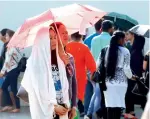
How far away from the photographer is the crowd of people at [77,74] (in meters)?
5.49

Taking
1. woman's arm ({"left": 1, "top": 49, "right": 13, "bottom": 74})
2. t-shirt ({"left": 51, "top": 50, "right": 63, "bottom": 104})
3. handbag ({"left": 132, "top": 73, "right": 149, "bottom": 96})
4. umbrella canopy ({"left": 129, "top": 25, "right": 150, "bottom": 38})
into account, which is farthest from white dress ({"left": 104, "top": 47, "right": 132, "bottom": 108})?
woman's arm ({"left": 1, "top": 49, "right": 13, "bottom": 74})

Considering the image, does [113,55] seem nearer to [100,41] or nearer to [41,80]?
[100,41]

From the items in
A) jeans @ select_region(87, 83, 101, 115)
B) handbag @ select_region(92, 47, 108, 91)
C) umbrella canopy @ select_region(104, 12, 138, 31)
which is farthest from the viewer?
umbrella canopy @ select_region(104, 12, 138, 31)

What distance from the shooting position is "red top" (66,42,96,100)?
8.46m

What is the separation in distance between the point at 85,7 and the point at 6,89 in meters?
2.74

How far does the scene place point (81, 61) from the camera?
8.69 m

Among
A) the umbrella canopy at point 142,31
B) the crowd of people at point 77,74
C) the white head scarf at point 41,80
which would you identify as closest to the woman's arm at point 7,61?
the crowd of people at point 77,74

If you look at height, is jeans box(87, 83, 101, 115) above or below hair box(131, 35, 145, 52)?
below

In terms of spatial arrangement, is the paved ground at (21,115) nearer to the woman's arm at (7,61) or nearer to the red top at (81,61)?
the woman's arm at (7,61)

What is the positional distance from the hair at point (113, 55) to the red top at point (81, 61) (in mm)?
787

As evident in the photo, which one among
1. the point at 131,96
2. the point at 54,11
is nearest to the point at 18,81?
the point at 131,96

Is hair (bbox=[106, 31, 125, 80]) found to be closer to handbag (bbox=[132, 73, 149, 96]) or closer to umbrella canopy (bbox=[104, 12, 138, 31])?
handbag (bbox=[132, 73, 149, 96])

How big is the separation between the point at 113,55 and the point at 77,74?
1350mm

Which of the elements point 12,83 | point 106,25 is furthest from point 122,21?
point 12,83
